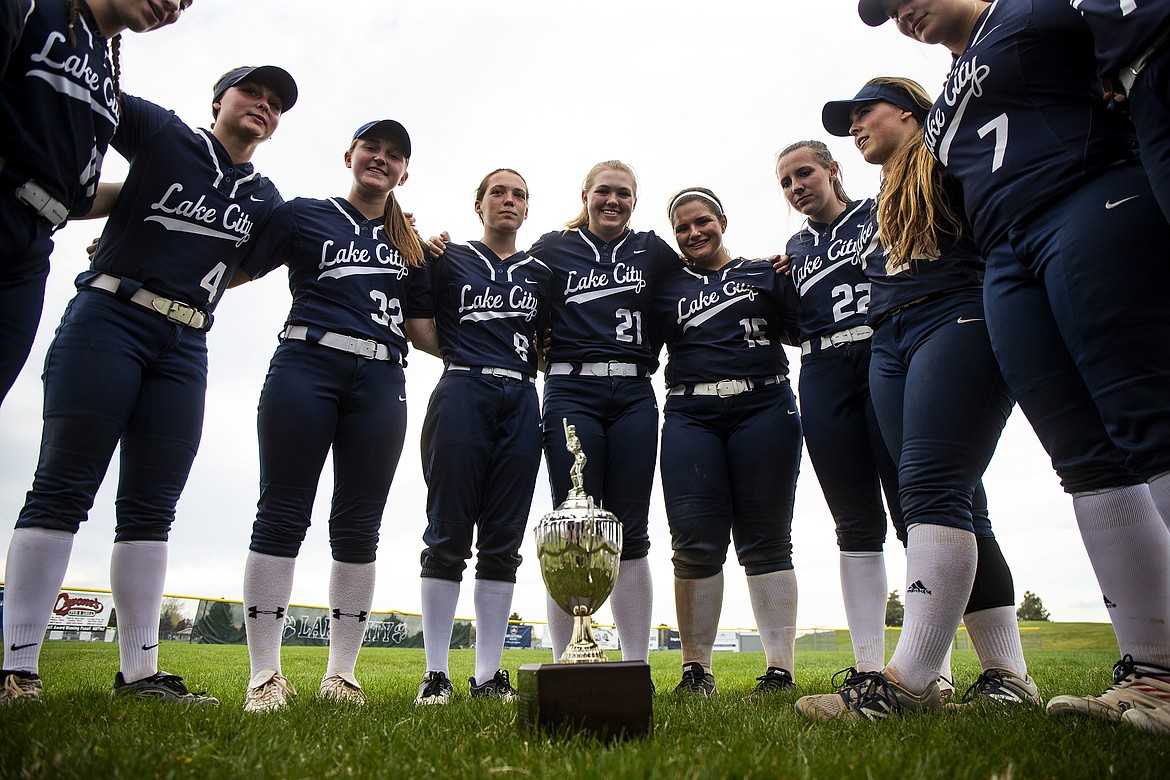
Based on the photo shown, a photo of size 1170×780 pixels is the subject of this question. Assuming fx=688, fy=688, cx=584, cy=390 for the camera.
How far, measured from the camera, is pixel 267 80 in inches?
146

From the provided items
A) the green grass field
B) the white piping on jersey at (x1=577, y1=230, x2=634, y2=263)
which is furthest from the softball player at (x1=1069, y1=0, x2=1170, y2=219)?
the white piping on jersey at (x1=577, y1=230, x2=634, y2=263)

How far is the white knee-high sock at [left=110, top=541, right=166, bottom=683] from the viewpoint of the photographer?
3.14 meters

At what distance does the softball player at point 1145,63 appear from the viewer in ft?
5.56

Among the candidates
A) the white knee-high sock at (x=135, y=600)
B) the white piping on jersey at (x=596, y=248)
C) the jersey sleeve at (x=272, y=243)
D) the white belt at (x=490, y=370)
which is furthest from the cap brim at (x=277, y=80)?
the white knee-high sock at (x=135, y=600)

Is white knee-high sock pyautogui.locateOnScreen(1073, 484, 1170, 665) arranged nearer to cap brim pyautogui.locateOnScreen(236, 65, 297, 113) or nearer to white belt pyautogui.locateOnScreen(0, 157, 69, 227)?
white belt pyautogui.locateOnScreen(0, 157, 69, 227)

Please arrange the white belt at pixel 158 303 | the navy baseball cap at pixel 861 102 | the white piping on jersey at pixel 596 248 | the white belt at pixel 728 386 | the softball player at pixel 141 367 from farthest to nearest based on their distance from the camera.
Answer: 1. the white piping on jersey at pixel 596 248
2. the white belt at pixel 728 386
3. the navy baseball cap at pixel 861 102
4. the white belt at pixel 158 303
5. the softball player at pixel 141 367

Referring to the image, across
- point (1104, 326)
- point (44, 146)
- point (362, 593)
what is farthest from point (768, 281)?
point (44, 146)

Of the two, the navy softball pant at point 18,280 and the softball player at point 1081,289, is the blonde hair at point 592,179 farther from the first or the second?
the navy softball pant at point 18,280

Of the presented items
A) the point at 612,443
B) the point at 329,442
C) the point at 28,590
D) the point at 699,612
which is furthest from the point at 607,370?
the point at 28,590

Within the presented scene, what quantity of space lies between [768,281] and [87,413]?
11.9 feet

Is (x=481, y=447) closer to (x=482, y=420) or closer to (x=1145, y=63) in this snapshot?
(x=482, y=420)

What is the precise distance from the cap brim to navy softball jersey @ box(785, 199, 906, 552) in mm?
3108

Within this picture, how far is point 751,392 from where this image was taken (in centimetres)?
398

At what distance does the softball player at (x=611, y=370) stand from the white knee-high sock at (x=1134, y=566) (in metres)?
2.13
